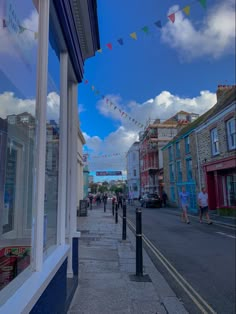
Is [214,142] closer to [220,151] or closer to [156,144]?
[220,151]

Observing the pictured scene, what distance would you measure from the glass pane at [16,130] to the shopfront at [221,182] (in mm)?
13948

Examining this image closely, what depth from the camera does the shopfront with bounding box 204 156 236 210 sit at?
1513cm

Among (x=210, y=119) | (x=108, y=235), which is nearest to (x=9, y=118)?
(x=108, y=235)

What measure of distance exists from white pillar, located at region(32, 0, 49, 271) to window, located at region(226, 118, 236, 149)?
45.8ft

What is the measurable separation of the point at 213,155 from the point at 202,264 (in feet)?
40.0

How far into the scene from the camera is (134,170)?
54.3m

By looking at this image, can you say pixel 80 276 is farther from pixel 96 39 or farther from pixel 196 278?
pixel 96 39

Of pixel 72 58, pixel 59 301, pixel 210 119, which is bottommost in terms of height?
pixel 59 301

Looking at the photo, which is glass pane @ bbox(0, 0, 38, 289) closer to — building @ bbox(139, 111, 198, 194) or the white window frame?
the white window frame

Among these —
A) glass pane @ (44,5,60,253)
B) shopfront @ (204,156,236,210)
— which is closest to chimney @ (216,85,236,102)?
shopfront @ (204,156,236,210)

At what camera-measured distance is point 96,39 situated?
13.7 ft

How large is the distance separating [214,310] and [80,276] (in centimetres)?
204

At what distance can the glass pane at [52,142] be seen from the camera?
2410 millimetres

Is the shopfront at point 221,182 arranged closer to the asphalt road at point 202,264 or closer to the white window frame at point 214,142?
the white window frame at point 214,142
